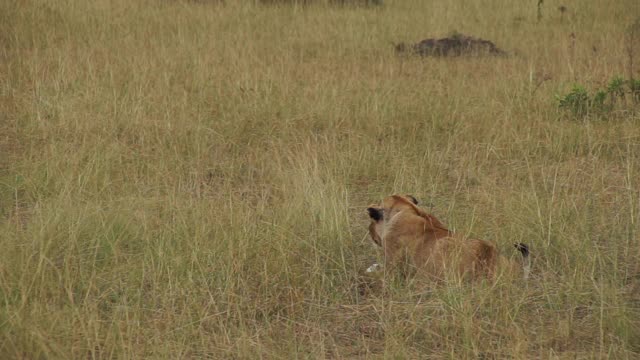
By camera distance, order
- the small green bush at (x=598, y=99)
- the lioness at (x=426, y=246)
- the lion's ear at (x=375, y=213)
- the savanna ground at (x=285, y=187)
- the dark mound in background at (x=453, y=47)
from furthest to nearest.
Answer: the dark mound in background at (x=453, y=47), the small green bush at (x=598, y=99), the lion's ear at (x=375, y=213), the lioness at (x=426, y=246), the savanna ground at (x=285, y=187)

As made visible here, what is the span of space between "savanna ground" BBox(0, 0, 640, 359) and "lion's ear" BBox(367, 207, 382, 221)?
0.22 m

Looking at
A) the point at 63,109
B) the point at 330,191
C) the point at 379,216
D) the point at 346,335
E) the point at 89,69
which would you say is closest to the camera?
the point at 346,335

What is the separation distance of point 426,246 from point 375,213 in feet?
0.87

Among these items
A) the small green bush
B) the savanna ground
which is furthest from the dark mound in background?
the small green bush

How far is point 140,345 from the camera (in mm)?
2953

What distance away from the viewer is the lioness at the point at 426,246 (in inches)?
138

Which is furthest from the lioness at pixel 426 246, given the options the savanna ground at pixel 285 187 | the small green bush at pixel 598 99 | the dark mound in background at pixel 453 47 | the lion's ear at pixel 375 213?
the dark mound in background at pixel 453 47

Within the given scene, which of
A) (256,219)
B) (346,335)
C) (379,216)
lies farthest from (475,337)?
(256,219)

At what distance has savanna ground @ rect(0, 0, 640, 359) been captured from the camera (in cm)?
315

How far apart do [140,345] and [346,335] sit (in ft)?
2.43

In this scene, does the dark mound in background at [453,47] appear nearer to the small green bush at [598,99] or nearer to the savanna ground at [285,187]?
the savanna ground at [285,187]

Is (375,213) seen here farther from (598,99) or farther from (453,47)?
(453,47)

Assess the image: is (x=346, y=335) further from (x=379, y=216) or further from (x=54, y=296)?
(x=54, y=296)

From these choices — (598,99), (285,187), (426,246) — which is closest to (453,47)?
(598,99)
